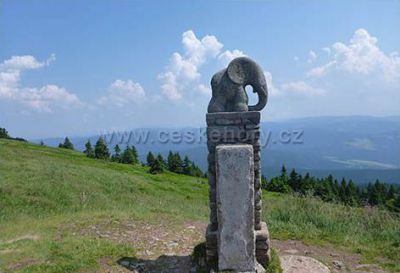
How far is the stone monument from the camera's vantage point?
323 inches

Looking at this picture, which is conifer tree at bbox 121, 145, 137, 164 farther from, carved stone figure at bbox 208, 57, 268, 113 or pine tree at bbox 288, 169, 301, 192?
carved stone figure at bbox 208, 57, 268, 113

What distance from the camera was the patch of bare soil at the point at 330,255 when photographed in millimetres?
9570

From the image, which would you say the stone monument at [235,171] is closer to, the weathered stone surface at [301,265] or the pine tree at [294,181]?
the weathered stone surface at [301,265]

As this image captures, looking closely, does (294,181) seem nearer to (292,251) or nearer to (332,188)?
(332,188)

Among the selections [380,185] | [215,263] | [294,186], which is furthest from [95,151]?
[215,263]

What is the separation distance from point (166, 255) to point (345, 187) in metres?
40.3

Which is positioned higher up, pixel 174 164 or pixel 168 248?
pixel 174 164

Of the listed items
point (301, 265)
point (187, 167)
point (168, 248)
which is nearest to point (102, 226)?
point (168, 248)

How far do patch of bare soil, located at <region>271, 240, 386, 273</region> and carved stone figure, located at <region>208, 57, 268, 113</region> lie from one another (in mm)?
4202

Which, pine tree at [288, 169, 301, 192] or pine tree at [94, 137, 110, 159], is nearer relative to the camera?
pine tree at [288, 169, 301, 192]

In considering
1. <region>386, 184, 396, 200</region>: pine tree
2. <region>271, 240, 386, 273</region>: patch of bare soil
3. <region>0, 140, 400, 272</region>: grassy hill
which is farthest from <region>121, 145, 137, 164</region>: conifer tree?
<region>271, 240, 386, 273</region>: patch of bare soil

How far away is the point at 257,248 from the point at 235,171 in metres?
1.94

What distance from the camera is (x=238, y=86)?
8945 millimetres

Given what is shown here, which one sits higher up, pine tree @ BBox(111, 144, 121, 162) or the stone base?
pine tree @ BBox(111, 144, 121, 162)
